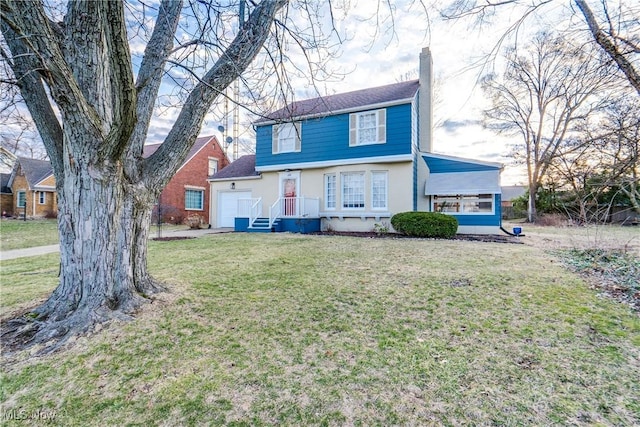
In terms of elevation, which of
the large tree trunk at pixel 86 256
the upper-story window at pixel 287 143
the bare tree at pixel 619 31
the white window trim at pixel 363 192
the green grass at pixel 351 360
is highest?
the upper-story window at pixel 287 143

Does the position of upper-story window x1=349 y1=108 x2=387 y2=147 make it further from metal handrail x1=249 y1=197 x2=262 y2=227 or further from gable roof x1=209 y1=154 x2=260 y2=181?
gable roof x1=209 y1=154 x2=260 y2=181

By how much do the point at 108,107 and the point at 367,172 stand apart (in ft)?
34.7

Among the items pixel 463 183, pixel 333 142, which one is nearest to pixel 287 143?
pixel 333 142

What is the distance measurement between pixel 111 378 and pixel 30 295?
3.03 m

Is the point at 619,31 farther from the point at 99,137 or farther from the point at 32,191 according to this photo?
the point at 32,191

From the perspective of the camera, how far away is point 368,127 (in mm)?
12688

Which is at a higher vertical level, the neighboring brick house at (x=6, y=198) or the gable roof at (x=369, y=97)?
the gable roof at (x=369, y=97)

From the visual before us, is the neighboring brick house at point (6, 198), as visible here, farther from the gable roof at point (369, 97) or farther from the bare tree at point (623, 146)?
the bare tree at point (623, 146)

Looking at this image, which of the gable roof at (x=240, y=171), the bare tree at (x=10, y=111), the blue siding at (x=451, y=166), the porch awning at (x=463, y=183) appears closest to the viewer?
the bare tree at (x=10, y=111)

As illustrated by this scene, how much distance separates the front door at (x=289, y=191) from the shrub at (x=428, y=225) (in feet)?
16.2

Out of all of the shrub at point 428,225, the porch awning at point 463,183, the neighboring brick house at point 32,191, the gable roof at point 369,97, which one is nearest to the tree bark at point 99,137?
the gable roof at point 369,97

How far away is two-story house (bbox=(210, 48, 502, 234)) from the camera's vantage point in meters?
12.1

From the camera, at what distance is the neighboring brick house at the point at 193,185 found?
2020cm

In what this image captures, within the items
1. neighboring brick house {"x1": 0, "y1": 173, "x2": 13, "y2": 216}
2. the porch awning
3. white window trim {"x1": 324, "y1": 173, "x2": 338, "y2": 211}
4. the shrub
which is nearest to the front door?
white window trim {"x1": 324, "y1": 173, "x2": 338, "y2": 211}
